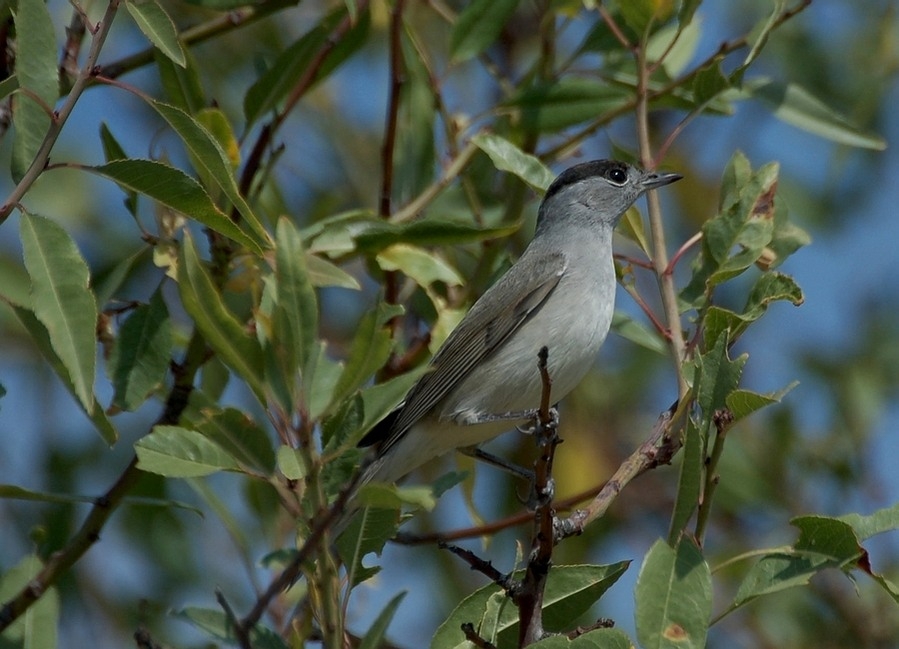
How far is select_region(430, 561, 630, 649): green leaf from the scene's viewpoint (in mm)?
2623

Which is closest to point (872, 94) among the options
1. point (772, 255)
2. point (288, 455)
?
point (772, 255)

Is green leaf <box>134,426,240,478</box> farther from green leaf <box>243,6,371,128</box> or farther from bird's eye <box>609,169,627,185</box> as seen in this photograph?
bird's eye <box>609,169,627,185</box>

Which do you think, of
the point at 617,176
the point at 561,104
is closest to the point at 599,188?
the point at 617,176

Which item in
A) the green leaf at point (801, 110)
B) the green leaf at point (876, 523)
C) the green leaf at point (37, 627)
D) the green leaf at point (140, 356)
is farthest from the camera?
the green leaf at point (801, 110)

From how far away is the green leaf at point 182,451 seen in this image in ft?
7.34

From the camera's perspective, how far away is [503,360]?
13.1 ft

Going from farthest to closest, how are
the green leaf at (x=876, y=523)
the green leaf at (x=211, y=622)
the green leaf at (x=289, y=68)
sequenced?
the green leaf at (x=289, y=68) < the green leaf at (x=211, y=622) < the green leaf at (x=876, y=523)

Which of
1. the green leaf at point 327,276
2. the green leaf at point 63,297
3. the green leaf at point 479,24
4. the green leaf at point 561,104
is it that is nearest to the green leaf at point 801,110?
the green leaf at point 561,104

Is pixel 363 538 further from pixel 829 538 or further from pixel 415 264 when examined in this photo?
pixel 415 264

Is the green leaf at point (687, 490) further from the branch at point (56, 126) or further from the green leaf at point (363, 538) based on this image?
the branch at point (56, 126)

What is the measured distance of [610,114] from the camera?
3758 millimetres

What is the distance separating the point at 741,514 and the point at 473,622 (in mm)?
2636

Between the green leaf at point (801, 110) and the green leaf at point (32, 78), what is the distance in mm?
2214

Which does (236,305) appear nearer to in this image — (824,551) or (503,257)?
(503,257)
